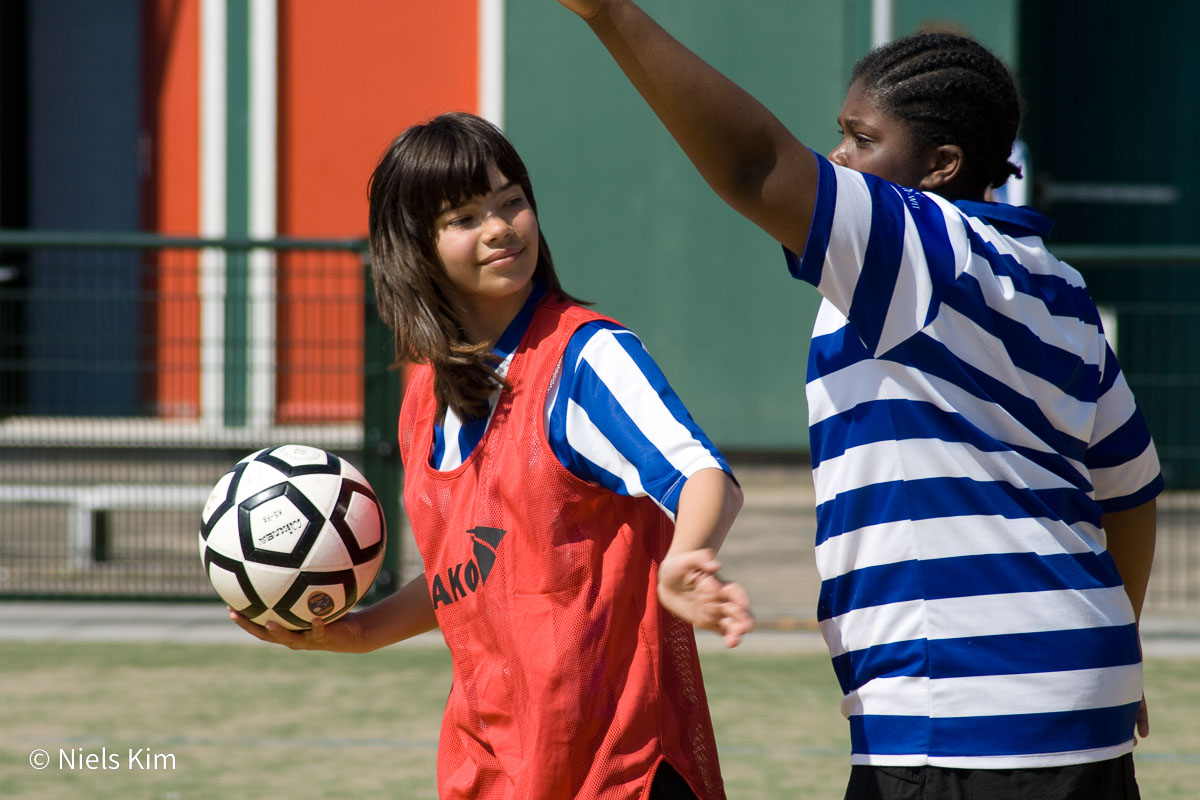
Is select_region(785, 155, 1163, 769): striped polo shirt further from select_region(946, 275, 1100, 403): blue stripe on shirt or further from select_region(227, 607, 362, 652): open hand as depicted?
select_region(227, 607, 362, 652): open hand

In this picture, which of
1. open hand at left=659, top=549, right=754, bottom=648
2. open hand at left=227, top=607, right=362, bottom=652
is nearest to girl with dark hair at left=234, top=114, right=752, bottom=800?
open hand at left=659, top=549, right=754, bottom=648

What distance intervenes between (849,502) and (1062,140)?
376 inches

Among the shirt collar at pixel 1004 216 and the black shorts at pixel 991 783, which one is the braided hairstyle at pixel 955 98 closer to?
the shirt collar at pixel 1004 216

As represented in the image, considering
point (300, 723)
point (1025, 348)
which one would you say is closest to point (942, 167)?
point (1025, 348)

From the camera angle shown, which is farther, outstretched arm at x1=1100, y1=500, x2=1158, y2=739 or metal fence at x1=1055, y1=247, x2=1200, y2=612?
metal fence at x1=1055, y1=247, x2=1200, y2=612

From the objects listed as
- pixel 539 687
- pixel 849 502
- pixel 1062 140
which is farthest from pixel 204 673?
pixel 1062 140

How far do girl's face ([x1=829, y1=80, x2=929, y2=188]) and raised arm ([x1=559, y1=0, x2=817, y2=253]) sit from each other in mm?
300

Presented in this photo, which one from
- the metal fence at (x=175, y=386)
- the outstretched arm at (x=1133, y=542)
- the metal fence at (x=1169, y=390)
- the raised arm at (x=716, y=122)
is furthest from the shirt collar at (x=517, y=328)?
the metal fence at (x=1169, y=390)

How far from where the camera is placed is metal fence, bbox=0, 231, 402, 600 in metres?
6.64

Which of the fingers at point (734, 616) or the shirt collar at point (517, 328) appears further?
the shirt collar at point (517, 328)

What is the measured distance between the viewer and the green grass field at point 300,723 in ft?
13.5

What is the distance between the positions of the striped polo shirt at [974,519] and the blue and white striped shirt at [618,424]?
0.71 ft

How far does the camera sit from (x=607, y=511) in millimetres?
2039

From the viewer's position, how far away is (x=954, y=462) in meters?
1.75
